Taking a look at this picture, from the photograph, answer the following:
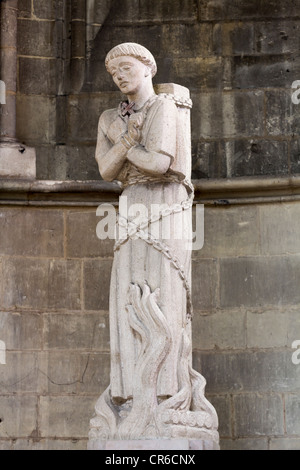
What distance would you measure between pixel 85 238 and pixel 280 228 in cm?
131

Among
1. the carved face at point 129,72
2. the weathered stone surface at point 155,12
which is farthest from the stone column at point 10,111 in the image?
the carved face at point 129,72

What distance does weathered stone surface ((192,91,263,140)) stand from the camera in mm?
10469

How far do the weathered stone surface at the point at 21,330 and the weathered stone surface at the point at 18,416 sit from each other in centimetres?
34

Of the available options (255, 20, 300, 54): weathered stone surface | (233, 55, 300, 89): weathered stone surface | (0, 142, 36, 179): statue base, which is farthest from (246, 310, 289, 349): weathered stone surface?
(255, 20, 300, 54): weathered stone surface

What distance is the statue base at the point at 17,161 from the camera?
10.2 metres

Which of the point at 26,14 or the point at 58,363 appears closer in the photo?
the point at 58,363

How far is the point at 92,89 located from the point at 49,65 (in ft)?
1.16

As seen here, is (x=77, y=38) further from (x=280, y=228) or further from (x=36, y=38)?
(x=280, y=228)

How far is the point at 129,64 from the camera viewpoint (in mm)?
8516

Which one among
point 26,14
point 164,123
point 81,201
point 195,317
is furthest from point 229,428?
point 26,14

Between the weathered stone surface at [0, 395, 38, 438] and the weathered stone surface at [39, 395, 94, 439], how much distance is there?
2.3 inches

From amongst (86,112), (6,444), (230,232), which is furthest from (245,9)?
(6,444)

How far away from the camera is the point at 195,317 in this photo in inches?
397

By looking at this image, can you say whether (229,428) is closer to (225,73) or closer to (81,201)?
(81,201)
